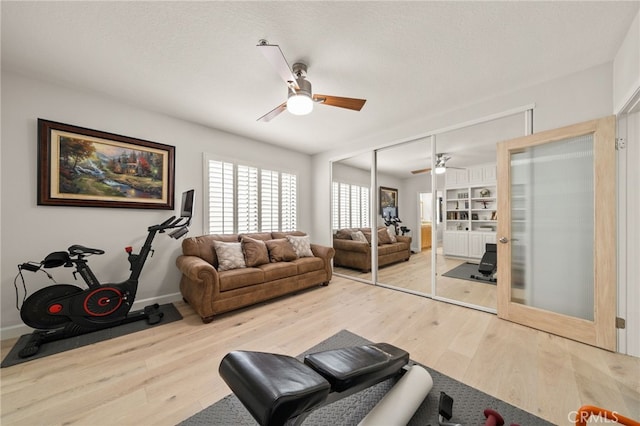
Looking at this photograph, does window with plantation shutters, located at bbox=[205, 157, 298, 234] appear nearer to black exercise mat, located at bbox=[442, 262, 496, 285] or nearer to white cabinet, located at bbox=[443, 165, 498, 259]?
black exercise mat, located at bbox=[442, 262, 496, 285]

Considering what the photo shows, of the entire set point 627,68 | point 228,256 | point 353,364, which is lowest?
point 353,364

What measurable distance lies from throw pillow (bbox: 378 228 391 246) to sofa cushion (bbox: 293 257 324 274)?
1.70 meters

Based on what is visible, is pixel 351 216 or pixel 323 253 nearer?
pixel 323 253

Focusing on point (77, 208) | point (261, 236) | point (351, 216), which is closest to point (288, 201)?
point (261, 236)

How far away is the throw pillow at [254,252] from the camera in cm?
335

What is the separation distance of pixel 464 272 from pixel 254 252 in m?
4.20

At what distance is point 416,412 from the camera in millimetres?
1459

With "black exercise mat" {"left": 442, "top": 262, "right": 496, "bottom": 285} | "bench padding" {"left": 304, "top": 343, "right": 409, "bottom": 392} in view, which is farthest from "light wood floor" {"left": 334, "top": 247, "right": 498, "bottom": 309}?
"bench padding" {"left": 304, "top": 343, "right": 409, "bottom": 392}

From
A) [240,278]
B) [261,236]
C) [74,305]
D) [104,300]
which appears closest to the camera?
[74,305]

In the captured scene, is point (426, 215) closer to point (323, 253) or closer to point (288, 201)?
point (323, 253)

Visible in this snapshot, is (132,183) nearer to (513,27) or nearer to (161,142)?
(161,142)

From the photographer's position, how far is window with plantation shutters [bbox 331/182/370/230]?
4.99m

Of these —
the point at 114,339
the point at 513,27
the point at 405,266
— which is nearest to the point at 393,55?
the point at 513,27

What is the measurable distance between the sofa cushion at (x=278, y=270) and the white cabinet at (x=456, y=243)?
185 inches
